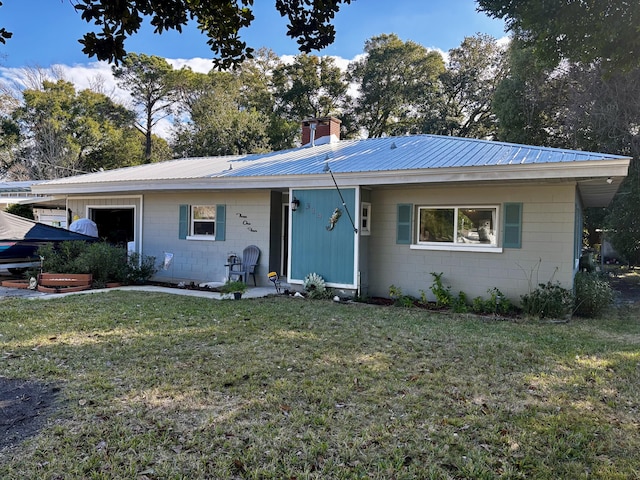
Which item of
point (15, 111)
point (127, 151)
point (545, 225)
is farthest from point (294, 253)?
point (15, 111)

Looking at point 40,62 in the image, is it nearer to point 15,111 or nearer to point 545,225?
point 15,111

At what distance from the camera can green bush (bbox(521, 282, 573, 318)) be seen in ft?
23.9

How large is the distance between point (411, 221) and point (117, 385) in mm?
6406

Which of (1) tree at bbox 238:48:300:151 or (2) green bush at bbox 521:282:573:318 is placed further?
(1) tree at bbox 238:48:300:151

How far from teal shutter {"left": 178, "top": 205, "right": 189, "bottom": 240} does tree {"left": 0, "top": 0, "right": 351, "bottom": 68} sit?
842 cm

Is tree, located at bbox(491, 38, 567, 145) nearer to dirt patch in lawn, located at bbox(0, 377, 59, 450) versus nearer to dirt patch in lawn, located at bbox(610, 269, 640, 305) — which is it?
dirt patch in lawn, located at bbox(610, 269, 640, 305)

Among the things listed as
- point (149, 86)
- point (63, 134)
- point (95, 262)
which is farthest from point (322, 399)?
point (149, 86)

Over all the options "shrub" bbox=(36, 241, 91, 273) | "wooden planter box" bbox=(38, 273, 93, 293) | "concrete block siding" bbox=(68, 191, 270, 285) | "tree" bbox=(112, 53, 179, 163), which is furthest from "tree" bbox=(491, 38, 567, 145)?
"tree" bbox=(112, 53, 179, 163)

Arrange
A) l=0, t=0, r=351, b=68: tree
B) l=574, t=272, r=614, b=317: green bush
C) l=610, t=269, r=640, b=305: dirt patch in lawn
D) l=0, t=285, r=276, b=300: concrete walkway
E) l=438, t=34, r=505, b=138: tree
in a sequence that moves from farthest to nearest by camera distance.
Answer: l=438, t=34, r=505, b=138: tree < l=610, t=269, r=640, b=305: dirt patch in lawn < l=0, t=285, r=276, b=300: concrete walkway < l=574, t=272, r=614, b=317: green bush < l=0, t=0, r=351, b=68: tree

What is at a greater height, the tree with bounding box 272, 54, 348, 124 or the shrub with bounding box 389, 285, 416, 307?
the tree with bounding box 272, 54, 348, 124

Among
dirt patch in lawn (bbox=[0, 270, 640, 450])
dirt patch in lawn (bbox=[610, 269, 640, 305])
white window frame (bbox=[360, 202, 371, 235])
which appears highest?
white window frame (bbox=[360, 202, 371, 235])

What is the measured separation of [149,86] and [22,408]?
105 ft

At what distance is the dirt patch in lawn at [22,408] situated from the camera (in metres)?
2.95

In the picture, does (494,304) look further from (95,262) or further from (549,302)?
(95,262)
